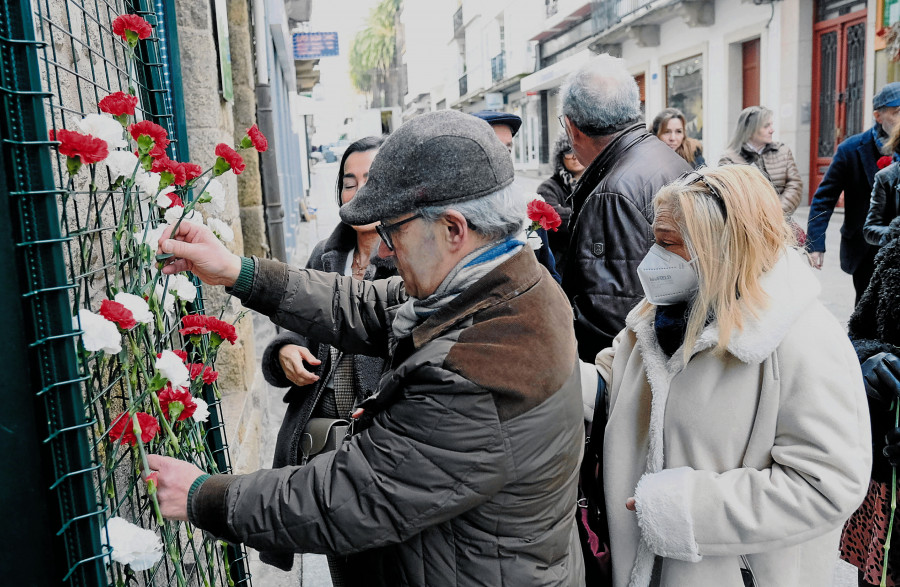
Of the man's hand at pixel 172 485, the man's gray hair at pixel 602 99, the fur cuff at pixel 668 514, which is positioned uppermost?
the man's gray hair at pixel 602 99

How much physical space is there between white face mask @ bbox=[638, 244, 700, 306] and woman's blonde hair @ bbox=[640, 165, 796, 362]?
0.05 metres

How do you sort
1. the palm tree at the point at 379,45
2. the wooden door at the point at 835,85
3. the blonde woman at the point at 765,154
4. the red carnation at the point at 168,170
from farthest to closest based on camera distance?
the palm tree at the point at 379,45 < the wooden door at the point at 835,85 < the blonde woman at the point at 765,154 < the red carnation at the point at 168,170

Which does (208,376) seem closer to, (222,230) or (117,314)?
(222,230)

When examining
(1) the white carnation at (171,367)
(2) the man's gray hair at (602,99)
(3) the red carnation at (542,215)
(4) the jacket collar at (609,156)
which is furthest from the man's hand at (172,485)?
(2) the man's gray hair at (602,99)

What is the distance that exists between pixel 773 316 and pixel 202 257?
4.10 feet

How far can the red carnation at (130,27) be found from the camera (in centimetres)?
142

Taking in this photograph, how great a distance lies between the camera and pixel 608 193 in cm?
283

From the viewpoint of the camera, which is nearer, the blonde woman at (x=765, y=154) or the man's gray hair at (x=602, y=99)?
the man's gray hair at (x=602, y=99)

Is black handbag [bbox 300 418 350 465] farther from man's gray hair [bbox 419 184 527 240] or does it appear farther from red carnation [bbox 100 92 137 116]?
red carnation [bbox 100 92 137 116]

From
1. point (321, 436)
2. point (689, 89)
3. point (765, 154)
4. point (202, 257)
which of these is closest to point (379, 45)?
point (689, 89)

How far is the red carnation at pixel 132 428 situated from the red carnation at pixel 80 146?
0.43 metres

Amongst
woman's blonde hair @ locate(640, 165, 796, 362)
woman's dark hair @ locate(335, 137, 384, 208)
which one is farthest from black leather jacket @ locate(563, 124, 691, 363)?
woman's blonde hair @ locate(640, 165, 796, 362)

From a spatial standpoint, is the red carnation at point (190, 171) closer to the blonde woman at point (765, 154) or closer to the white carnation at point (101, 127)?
the white carnation at point (101, 127)

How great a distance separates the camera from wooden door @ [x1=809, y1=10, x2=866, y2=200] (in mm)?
12336
